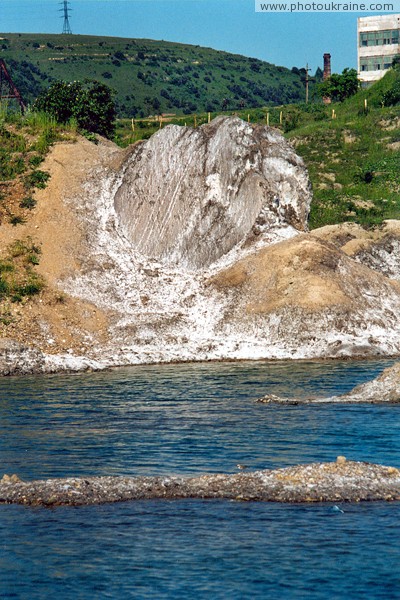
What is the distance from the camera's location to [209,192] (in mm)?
56500

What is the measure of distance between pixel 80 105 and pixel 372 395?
41.0 meters

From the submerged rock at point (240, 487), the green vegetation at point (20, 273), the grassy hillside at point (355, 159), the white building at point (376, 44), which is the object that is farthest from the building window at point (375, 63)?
the submerged rock at point (240, 487)

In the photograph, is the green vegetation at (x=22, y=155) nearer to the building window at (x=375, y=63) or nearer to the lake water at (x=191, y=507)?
the lake water at (x=191, y=507)

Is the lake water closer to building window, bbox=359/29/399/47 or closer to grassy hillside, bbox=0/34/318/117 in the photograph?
building window, bbox=359/29/399/47

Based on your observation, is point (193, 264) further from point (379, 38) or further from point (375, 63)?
point (379, 38)

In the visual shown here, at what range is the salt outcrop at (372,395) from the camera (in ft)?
110

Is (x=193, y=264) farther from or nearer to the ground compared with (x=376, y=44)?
nearer to the ground

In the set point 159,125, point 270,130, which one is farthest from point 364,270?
point 159,125

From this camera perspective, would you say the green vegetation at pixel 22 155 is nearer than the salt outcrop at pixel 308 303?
No

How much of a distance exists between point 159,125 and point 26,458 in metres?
83.7

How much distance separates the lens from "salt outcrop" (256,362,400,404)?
33625 millimetres

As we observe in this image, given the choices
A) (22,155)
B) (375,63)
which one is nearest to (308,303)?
(22,155)

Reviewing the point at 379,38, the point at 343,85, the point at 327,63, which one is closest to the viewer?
the point at 343,85

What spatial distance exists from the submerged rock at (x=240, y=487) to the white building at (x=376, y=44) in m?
123
